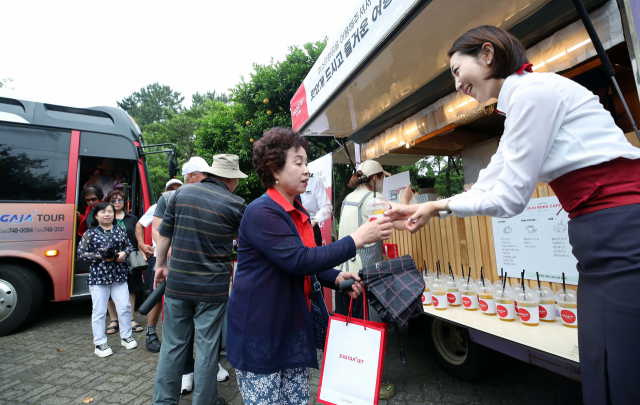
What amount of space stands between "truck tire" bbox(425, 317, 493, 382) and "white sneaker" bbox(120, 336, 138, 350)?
11.9 ft

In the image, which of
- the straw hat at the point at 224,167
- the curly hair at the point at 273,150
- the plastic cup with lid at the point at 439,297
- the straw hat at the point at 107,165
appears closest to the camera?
the curly hair at the point at 273,150

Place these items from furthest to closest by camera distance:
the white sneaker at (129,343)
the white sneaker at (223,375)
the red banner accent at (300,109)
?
the red banner accent at (300,109) → the white sneaker at (129,343) → the white sneaker at (223,375)

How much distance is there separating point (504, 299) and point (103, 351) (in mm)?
4436

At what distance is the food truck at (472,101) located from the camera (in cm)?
207

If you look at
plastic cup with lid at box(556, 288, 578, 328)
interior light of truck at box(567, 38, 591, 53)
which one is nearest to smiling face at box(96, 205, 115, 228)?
plastic cup with lid at box(556, 288, 578, 328)

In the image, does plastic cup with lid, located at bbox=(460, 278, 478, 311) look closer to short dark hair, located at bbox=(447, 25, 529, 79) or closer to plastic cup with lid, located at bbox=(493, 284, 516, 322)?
plastic cup with lid, located at bbox=(493, 284, 516, 322)

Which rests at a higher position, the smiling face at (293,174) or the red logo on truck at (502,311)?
the smiling face at (293,174)

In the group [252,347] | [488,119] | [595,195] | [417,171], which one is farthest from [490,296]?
[417,171]

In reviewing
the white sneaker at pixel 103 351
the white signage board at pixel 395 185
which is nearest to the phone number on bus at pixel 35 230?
the white sneaker at pixel 103 351

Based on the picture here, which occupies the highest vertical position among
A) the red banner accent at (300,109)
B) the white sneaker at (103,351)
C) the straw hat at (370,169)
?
the red banner accent at (300,109)

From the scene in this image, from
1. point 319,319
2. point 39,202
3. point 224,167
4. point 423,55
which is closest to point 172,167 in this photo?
point 39,202

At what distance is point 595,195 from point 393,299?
91 cm

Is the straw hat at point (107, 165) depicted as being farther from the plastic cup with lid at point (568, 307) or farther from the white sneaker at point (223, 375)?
Result: the plastic cup with lid at point (568, 307)

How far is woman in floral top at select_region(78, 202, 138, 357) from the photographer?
151 inches
